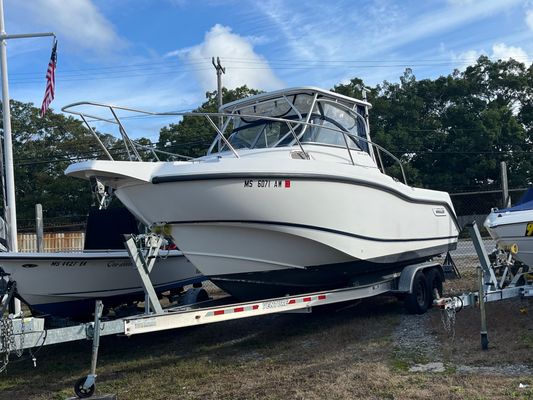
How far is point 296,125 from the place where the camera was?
720cm

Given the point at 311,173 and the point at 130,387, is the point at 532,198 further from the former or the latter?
the point at 130,387

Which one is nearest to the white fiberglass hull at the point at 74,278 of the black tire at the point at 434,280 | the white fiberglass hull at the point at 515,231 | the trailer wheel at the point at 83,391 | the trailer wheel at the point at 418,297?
the trailer wheel at the point at 83,391

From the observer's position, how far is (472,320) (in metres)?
7.05

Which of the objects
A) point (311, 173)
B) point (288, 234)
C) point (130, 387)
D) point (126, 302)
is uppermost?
point (311, 173)

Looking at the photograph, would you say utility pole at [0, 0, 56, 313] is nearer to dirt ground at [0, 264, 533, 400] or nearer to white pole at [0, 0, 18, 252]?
white pole at [0, 0, 18, 252]

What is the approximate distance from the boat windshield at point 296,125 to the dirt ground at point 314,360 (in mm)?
2447

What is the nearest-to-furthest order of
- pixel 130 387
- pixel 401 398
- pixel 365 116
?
pixel 401 398, pixel 130 387, pixel 365 116

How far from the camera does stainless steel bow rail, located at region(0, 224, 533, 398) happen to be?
4754mm

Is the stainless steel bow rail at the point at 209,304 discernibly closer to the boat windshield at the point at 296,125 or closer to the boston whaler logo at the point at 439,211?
the boston whaler logo at the point at 439,211

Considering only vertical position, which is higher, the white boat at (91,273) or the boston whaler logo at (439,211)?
the boston whaler logo at (439,211)

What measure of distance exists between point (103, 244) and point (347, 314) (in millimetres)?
3675

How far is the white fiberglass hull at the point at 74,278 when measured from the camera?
263 inches

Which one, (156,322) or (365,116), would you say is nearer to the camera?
(156,322)

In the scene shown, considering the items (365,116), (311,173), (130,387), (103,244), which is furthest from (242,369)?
(365,116)
